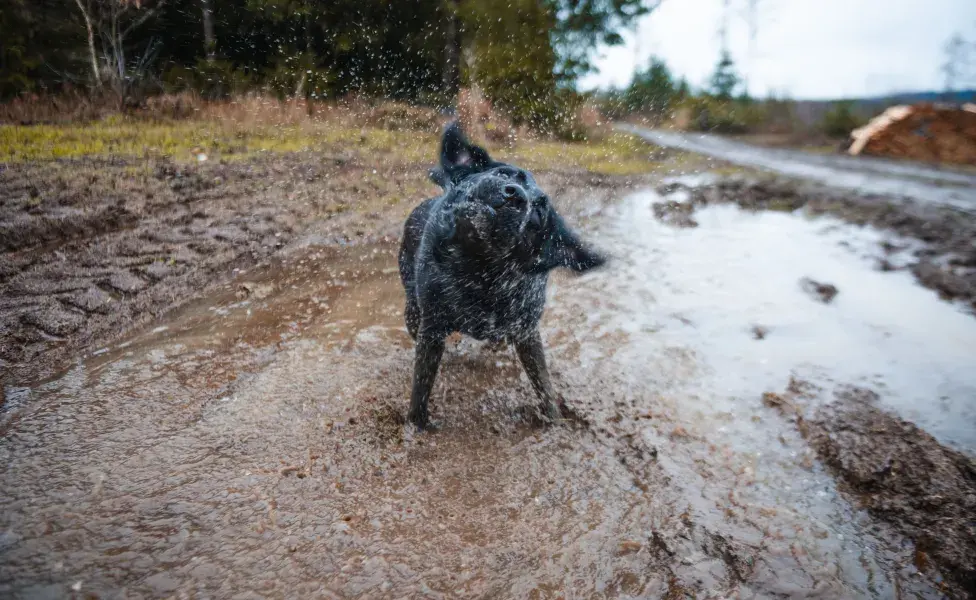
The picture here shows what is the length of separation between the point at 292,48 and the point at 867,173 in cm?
1311

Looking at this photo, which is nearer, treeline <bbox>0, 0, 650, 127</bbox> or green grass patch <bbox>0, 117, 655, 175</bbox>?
treeline <bbox>0, 0, 650, 127</bbox>

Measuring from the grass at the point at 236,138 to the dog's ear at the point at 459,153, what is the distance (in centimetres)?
419

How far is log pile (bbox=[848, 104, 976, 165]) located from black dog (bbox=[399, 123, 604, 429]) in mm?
17236

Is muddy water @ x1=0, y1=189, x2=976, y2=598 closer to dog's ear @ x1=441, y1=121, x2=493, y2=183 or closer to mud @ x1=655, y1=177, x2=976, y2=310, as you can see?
dog's ear @ x1=441, y1=121, x2=493, y2=183

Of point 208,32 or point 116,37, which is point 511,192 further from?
point 208,32

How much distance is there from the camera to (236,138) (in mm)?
6680

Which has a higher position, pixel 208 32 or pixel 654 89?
pixel 654 89

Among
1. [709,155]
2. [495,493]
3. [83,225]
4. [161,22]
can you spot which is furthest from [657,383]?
[709,155]

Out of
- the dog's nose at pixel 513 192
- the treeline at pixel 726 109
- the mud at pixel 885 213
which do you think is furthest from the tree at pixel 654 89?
the dog's nose at pixel 513 192

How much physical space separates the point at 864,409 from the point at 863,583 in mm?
1554

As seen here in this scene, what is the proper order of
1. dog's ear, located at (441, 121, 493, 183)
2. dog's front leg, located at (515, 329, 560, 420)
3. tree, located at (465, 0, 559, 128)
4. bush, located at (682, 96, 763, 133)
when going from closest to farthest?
dog's ear, located at (441, 121, 493, 183) < dog's front leg, located at (515, 329, 560, 420) < tree, located at (465, 0, 559, 128) < bush, located at (682, 96, 763, 133)

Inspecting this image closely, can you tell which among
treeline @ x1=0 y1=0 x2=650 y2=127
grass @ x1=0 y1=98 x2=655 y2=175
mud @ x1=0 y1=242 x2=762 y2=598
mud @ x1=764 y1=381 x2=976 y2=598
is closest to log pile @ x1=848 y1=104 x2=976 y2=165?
treeline @ x1=0 y1=0 x2=650 y2=127

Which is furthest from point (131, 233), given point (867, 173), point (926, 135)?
point (926, 135)

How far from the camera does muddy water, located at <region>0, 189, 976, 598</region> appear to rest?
1933 mm
